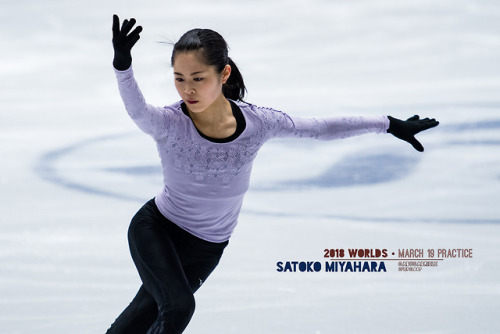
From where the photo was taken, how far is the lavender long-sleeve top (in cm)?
265

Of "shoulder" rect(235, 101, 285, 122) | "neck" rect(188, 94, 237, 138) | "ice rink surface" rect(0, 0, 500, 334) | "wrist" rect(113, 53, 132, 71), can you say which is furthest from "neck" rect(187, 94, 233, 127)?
"ice rink surface" rect(0, 0, 500, 334)

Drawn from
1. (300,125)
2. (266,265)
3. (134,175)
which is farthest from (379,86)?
(300,125)

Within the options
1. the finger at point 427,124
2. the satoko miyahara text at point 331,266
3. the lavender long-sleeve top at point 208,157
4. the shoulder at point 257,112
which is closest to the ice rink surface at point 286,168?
the satoko miyahara text at point 331,266

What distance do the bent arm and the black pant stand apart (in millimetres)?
380

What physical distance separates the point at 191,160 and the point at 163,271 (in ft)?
1.32

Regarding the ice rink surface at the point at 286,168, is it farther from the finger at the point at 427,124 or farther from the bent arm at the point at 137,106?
the bent arm at the point at 137,106

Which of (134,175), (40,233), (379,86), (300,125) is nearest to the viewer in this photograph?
(300,125)

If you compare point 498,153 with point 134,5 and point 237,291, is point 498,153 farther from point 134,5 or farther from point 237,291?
point 134,5

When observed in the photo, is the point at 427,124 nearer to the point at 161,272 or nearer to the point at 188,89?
the point at 188,89

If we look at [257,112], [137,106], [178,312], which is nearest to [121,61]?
[137,106]

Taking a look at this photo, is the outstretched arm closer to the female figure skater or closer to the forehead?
the female figure skater

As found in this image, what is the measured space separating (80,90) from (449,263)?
3.68 meters

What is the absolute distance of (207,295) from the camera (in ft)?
12.4

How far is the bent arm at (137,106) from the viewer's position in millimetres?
2434
